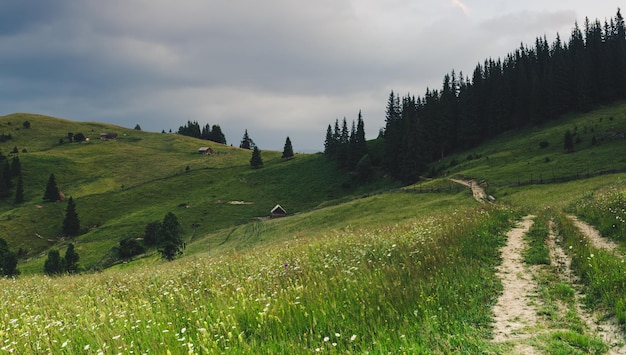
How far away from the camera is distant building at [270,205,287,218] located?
93.9m

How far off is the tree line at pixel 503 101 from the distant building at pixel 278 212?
31.2m

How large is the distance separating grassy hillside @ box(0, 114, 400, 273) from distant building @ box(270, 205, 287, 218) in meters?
3.99

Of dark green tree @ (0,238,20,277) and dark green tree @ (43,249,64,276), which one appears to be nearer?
dark green tree @ (0,238,20,277)

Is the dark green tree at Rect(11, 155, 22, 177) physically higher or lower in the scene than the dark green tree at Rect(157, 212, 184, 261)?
higher

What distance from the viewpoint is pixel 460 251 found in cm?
1140

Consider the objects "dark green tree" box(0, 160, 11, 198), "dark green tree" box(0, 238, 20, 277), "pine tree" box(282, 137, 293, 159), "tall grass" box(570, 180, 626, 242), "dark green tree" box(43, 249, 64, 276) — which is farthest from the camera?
"pine tree" box(282, 137, 293, 159)

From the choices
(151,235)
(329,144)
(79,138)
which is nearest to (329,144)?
(329,144)

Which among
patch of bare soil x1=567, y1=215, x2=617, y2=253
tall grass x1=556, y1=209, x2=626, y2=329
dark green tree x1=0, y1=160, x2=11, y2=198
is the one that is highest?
dark green tree x1=0, y1=160, x2=11, y2=198

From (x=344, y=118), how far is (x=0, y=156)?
126012 millimetres

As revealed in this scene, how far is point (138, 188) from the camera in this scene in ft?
391

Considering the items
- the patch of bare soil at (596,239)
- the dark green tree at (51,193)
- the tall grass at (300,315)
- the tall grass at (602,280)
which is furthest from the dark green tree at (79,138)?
the tall grass at (602,280)

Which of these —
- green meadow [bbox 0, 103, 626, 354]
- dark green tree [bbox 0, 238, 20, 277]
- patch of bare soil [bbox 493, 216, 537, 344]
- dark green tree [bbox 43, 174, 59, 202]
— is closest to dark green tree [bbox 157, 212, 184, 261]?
dark green tree [bbox 0, 238, 20, 277]

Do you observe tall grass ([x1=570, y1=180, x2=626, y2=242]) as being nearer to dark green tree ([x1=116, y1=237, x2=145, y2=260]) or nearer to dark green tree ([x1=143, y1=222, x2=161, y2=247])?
dark green tree ([x1=116, y1=237, x2=145, y2=260])

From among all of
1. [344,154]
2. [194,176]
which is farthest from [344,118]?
[194,176]
